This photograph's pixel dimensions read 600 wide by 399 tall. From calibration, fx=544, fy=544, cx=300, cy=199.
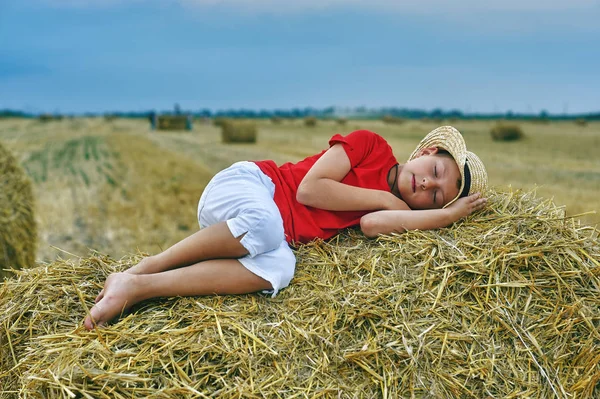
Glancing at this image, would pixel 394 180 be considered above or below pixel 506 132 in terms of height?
above

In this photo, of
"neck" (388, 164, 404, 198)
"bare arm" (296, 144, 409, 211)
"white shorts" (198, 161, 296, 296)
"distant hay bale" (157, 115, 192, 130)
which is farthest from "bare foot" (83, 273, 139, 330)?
"distant hay bale" (157, 115, 192, 130)

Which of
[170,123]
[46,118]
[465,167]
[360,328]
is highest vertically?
[465,167]

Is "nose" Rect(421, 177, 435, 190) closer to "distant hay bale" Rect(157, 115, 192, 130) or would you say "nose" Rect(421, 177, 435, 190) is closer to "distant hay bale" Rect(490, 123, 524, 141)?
"distant hay bale" Rect(490, 123, 524, 141)

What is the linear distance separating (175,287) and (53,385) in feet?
2.47

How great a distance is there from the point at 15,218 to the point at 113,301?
3648mm

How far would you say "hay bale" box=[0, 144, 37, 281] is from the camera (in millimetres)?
5496

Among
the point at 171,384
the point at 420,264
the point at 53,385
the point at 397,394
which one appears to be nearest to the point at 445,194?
the point at 420,264

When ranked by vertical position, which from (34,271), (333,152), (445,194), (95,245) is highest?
(333,152)

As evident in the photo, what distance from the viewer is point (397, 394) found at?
238 cm

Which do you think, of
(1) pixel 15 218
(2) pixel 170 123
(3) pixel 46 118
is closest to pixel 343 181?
(1) pixel 15 218

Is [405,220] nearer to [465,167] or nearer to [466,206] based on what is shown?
[466,206]

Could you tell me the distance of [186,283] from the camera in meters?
2.82

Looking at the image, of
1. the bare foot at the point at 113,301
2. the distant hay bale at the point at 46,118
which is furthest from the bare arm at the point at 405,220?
the distant hay bale at the point at 46,118

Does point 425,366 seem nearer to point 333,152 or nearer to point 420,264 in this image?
point 420,264
